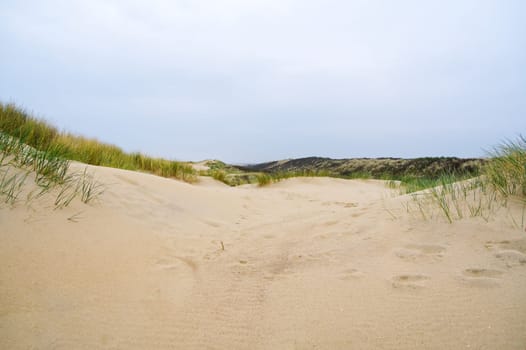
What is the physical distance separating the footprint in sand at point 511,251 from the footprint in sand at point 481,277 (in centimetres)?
13

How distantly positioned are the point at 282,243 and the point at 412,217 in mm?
1106

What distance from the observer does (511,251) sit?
5.64ft

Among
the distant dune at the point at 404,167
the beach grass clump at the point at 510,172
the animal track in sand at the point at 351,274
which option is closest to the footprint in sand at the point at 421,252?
the animal track in sand at the point at 351,274

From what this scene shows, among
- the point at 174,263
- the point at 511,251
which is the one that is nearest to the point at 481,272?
the point at 511,251

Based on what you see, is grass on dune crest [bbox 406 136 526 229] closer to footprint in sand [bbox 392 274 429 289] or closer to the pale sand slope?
the pale sand slope

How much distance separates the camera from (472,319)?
3.98ft

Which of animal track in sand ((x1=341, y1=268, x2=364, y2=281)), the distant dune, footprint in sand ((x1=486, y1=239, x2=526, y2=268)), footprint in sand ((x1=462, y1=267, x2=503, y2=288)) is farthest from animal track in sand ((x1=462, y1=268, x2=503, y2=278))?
the distant dune

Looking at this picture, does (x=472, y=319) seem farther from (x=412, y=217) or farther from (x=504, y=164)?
(x=504, y=164)

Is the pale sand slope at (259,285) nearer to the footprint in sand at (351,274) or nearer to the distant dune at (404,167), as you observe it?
the footprint in sand at (351,274)

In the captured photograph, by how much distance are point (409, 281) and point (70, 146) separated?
229 inches

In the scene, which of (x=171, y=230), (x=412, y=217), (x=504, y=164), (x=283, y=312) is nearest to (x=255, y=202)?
(x=171, y=230)

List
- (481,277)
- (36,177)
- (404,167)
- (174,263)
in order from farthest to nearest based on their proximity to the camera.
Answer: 1. (404,167)
2. (36,177)
3. (174,263)
4. (481,277)

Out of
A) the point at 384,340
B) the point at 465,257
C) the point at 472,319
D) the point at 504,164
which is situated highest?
the point at 504,164

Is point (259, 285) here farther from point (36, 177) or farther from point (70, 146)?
point (70, 146)
